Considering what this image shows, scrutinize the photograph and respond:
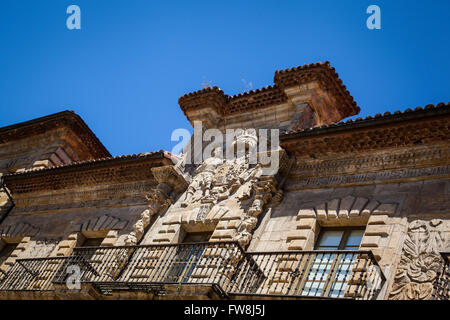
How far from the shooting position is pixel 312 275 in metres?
9.61

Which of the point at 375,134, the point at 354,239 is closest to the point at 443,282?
the point at 354,239

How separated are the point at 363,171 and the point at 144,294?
466 centimetres

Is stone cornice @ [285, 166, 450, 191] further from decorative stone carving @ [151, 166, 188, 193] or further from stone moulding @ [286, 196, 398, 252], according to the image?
decorative stone carving @ [151, 166, 188, 193]

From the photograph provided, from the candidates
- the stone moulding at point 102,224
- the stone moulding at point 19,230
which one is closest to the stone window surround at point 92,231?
the stone moulding at point 102,224

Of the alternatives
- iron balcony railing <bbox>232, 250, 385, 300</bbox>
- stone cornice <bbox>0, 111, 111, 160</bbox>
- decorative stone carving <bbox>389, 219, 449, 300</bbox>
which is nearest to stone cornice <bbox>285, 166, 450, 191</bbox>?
decorative stone carving <bbox>389, 219, 449, 300</bbox>

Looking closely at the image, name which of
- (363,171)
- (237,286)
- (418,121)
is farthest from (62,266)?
(418,121)

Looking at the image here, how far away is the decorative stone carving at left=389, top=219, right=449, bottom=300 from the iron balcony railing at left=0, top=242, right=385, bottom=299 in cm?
35

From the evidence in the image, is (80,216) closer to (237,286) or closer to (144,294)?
(144,294)

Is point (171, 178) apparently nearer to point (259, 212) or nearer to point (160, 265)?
point (259, 212)

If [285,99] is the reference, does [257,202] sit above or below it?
below

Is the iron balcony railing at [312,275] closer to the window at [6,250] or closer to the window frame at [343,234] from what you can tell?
the window frame at [343,234]

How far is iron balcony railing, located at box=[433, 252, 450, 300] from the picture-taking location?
755 centimetres

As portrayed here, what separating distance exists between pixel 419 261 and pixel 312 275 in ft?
5.94
